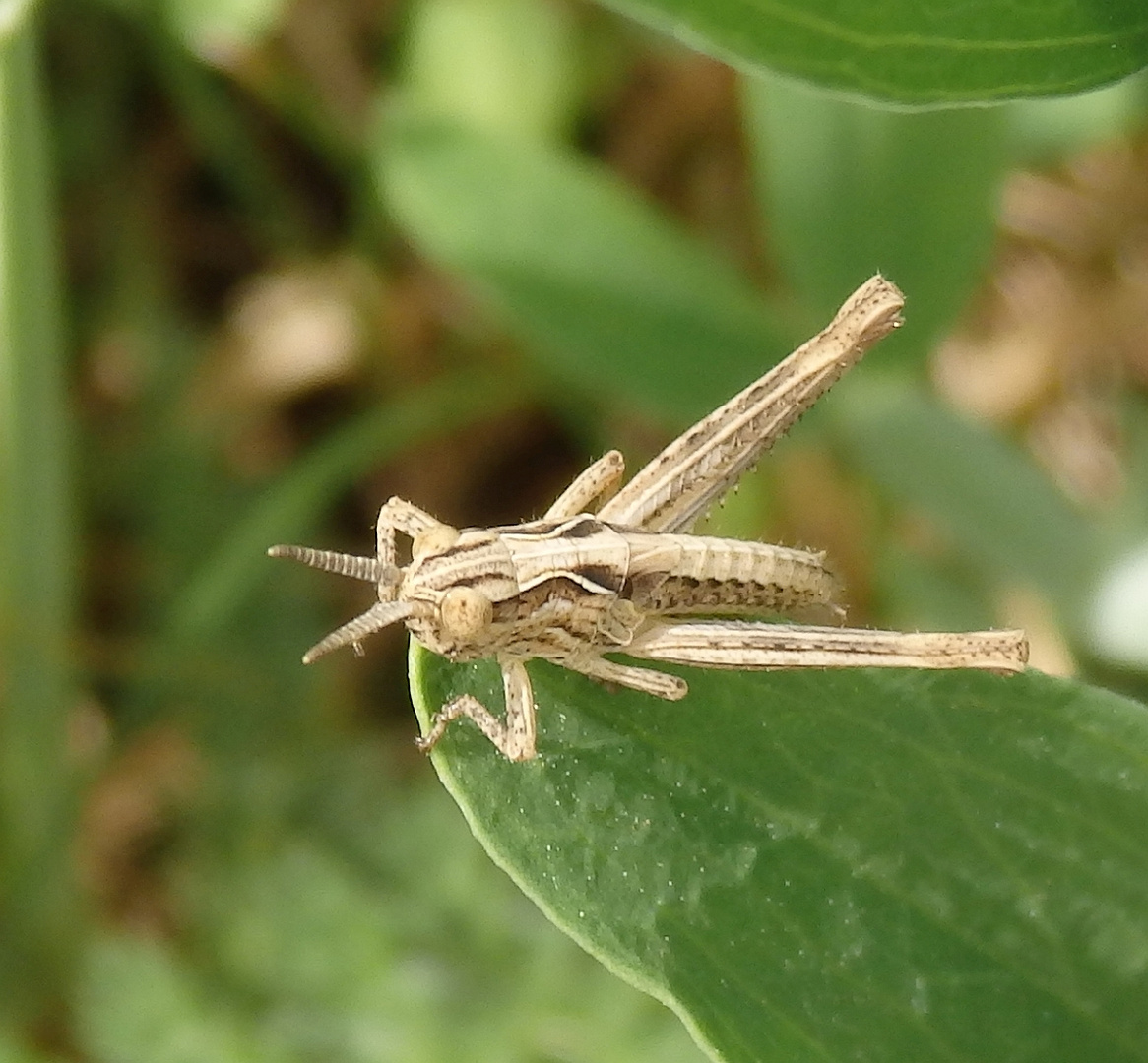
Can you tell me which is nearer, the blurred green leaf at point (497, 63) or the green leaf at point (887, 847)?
the green leaf at point (887, 847)

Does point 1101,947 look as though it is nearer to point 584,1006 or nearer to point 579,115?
point 584,1006

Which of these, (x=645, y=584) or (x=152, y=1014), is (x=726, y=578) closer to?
(x=645, y=584)

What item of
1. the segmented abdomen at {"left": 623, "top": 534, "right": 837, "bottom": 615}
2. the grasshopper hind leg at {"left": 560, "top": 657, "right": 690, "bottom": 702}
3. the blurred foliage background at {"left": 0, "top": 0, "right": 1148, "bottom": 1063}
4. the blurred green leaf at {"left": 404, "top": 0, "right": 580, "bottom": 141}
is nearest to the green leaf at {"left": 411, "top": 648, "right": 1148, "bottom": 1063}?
the grasshopper hind leg at {"left": 560, "top": 657, "right": 690, "bottom": 702}

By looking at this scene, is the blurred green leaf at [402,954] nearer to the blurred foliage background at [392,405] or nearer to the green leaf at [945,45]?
the blurred foliage background at [392,405]

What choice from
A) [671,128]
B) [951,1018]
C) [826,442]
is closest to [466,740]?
[951,1018]

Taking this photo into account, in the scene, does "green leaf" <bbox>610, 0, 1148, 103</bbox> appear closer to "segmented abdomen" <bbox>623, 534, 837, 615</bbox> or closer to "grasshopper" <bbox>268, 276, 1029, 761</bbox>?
"grasshopper" <bbox>268, 276, 1029, 761</bbox>

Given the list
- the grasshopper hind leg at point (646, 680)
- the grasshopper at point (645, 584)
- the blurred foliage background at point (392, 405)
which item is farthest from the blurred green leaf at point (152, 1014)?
the grasshopper hind leg at point (646, 680)
